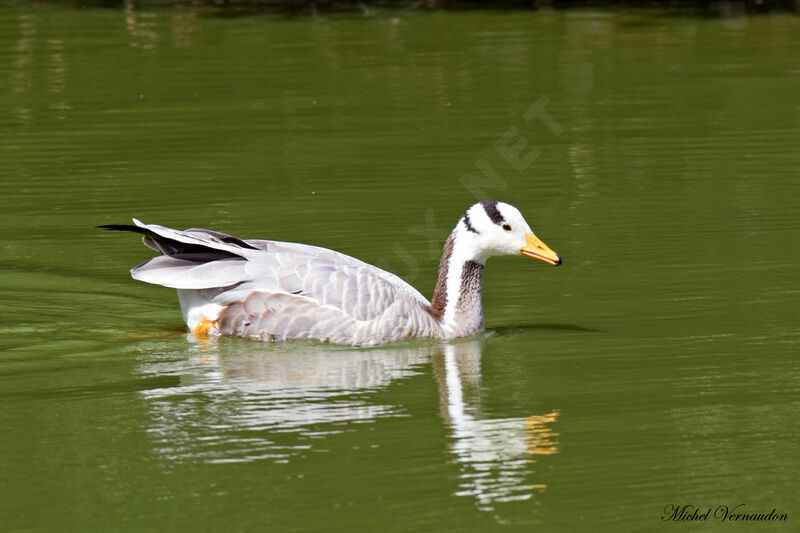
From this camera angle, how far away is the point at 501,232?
442 inches

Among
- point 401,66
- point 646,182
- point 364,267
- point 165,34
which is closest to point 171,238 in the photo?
Answer: point 364,267

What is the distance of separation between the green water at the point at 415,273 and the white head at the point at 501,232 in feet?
2.05

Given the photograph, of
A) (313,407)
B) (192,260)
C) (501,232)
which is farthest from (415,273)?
(313,407)

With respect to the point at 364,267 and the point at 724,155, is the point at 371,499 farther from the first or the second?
the point at 724,155

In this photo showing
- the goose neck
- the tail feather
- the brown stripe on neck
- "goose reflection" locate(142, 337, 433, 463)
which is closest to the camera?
"goose reflection" locate(142, 337, 433, 463)

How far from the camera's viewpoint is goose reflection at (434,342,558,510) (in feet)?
25.4

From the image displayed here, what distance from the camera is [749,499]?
24.8 feet
